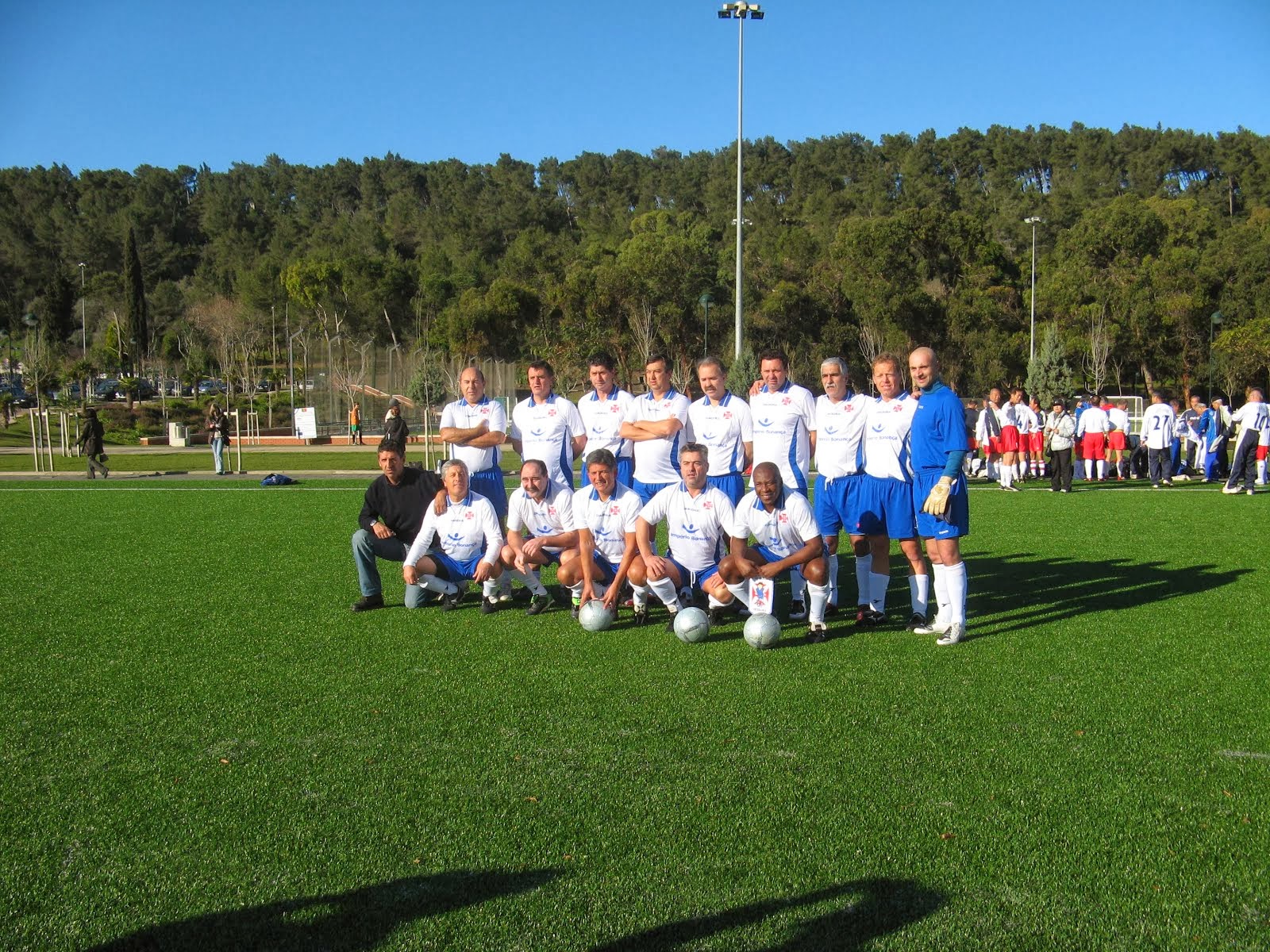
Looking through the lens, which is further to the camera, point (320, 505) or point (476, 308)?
point (476, 308)

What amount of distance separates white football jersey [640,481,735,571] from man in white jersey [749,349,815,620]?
659 mm

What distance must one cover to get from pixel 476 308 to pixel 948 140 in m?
48.0

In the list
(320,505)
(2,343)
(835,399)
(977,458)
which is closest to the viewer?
(835,399)

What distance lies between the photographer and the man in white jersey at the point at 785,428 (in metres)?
8.02

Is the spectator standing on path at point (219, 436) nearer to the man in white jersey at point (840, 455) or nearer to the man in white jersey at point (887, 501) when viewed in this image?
the man in white jersey at point (840, 455)

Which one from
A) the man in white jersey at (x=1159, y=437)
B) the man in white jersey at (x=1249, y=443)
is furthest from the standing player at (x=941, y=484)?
the man in white jersey at (x=1159, y=437)

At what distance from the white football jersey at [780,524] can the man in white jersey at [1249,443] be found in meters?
13.2

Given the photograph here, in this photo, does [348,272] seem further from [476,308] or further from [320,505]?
[320,505]

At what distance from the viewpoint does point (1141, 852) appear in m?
3.72

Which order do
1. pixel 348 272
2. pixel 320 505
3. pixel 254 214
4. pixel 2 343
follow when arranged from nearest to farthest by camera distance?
pixel 320 505, pixel 2 343, pixel 348 272, pixel 254 214

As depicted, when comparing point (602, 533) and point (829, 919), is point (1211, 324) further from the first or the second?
point (829, 919)

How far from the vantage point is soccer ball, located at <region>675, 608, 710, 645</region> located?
696 centimetres

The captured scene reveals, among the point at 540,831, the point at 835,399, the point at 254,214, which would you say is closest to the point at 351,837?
the point at 540,831

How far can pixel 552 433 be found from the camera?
8852mm
